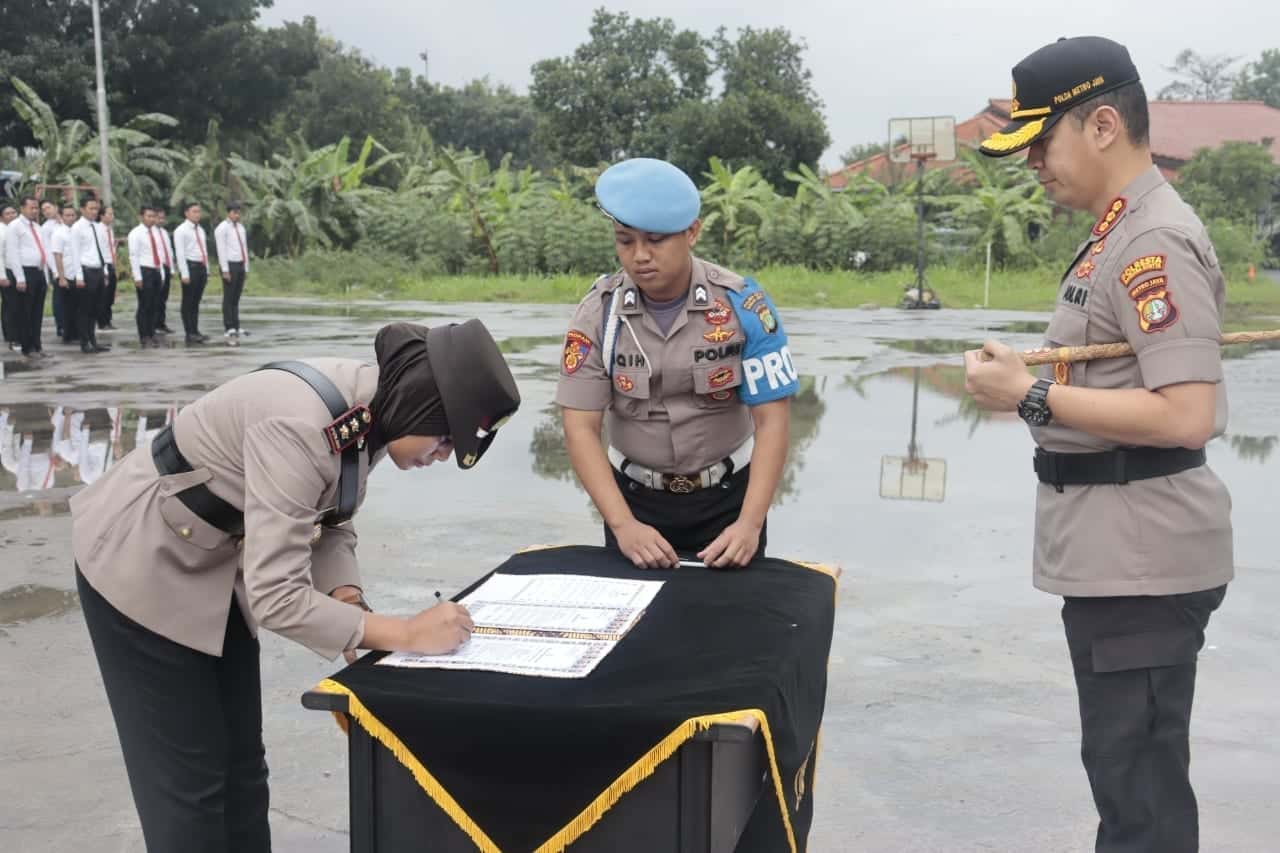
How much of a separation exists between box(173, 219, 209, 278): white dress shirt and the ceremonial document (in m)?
13.2

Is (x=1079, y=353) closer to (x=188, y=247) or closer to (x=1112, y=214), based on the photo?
(x=1112, y=214)

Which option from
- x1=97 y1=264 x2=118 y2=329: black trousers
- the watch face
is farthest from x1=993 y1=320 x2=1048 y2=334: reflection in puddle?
the watch face

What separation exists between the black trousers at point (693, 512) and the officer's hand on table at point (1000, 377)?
81 cm

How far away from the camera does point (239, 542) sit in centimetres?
218

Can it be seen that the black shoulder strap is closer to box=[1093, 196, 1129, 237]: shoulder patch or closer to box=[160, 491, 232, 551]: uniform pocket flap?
box=[160, 491, 232, 551]: uniform pocket flap

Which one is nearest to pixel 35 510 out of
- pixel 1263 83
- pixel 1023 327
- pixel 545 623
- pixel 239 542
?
pixel 239 542

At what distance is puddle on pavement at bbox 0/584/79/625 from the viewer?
4.56 meters

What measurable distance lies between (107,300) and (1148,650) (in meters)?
15.5

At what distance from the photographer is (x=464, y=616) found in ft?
6.82

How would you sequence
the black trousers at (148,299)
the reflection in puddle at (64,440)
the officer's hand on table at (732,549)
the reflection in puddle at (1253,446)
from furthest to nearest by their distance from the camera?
the black trousers at (148,299) → the reflection in puddle at (1253,446) → the reflection in puddle at (64,440) → the officer's hand on table at (732,549)

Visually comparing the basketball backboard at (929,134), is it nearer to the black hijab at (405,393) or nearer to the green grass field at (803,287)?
the green grass field at (803,287)

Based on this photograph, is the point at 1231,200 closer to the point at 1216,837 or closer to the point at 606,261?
the point at 606,261

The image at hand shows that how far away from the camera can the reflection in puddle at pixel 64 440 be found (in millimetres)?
6965

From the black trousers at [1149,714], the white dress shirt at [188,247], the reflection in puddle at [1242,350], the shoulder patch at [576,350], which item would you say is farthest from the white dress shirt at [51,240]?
the black trousers at [1149,714]
